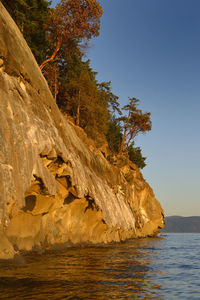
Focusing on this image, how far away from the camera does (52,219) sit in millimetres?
18766

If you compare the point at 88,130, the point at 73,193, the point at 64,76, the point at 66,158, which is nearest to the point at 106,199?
the point at 73,193

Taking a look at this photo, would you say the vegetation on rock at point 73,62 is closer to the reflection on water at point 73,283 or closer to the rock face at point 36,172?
the rock face at point 36,172

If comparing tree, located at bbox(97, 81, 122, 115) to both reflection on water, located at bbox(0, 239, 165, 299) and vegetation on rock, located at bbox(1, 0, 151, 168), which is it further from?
reflection on water, located at bbox(0, 239, 165, 299)

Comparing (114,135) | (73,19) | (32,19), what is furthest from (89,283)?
(114,135)

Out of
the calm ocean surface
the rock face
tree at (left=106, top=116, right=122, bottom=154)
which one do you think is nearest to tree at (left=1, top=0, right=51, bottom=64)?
the rock face

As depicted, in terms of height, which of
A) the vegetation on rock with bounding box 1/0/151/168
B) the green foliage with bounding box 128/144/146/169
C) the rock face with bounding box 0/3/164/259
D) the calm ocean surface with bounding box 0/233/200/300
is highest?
the vegetation on rock with bounding box 1/0/151/168

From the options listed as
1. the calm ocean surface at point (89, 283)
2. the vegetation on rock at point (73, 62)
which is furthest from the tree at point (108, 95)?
the calm ocean surface at point (89, 283)

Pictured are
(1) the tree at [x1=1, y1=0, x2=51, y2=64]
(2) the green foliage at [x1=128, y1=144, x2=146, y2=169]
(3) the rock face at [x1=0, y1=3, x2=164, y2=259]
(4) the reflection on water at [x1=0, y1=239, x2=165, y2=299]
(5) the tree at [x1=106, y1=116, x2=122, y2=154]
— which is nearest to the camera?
(4) the reflection on water at [x1=0, y1=239, x2=165, y2=299]

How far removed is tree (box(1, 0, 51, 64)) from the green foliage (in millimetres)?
25424

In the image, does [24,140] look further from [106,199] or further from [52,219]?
[106,199]

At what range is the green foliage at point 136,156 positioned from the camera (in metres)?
53.9

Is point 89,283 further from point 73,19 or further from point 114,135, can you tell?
point 114,135

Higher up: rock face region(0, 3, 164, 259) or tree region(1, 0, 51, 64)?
tree region(1, 0, 51, 64)

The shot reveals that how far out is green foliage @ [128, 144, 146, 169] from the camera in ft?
177
